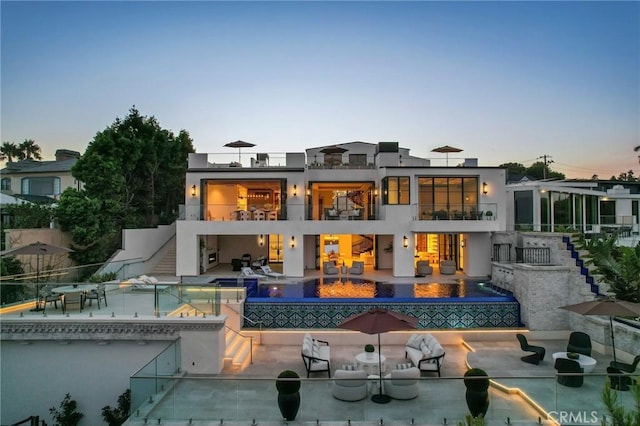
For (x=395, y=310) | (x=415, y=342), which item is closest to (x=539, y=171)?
(x=395, y=310)

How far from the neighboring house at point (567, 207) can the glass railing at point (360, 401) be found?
52.8 ft

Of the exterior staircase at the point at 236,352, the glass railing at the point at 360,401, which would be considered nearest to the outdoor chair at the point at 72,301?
the exterior staircase at the point at 236,352

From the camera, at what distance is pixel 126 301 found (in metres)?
11.9

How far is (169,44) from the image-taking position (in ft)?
66.3

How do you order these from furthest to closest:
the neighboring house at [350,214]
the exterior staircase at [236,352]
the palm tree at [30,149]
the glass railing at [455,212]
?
the palm tree at [30,149] < the neighboring house at [350,214] < the glass railing at [455,212] < the exterior staircase at [236,352]

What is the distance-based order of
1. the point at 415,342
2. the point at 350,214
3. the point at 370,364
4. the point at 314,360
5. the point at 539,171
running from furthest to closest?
the point at 539,171 < the point at 350,214 < the point at 415,342 < the point at 314,360 < the point at 370,364

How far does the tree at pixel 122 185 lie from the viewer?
66.2 ft

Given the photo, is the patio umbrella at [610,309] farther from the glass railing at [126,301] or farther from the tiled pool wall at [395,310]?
the glass railing at [126,301]

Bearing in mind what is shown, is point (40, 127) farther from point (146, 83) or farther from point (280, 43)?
point (280, 43)

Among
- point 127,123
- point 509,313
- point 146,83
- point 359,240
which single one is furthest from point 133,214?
point 509,313

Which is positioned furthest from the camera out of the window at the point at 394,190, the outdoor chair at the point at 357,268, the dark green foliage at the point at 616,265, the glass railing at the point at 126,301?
the window at the point at 394,190

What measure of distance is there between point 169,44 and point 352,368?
766 inches

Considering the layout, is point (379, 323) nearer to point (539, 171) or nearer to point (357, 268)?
point (357, 268)

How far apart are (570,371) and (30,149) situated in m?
70.9
